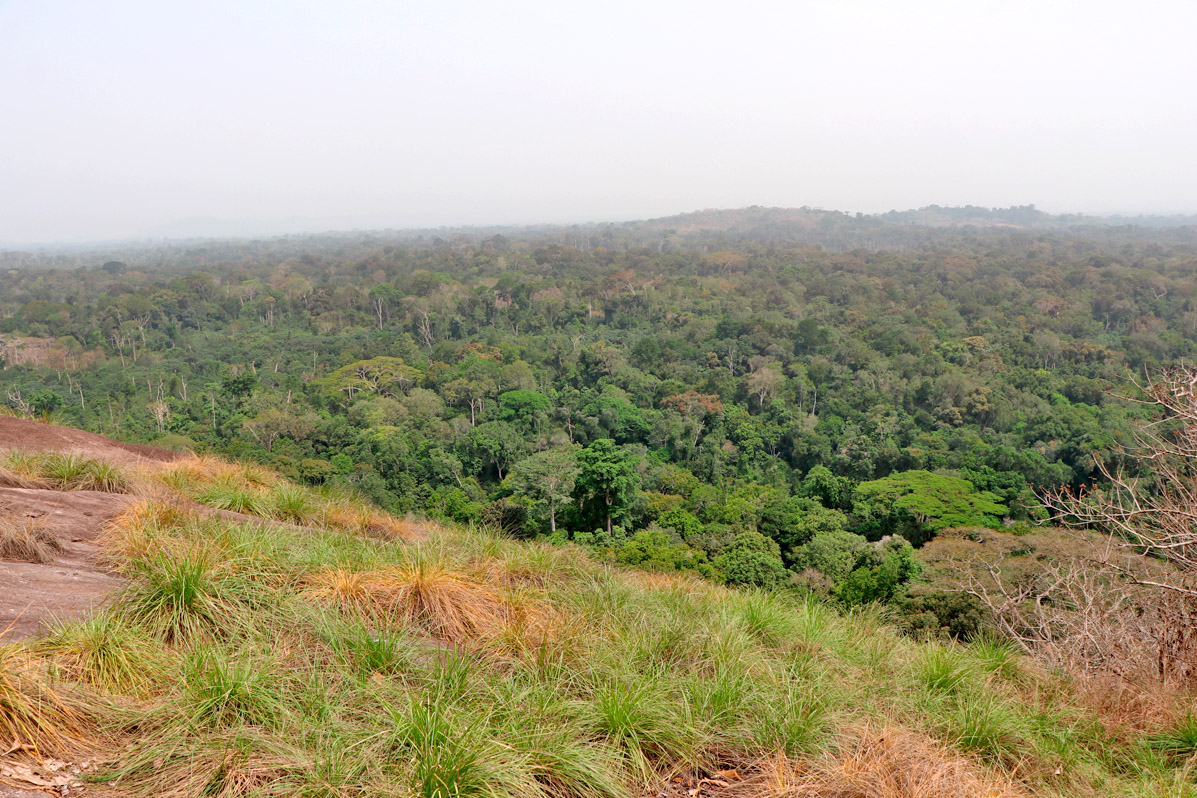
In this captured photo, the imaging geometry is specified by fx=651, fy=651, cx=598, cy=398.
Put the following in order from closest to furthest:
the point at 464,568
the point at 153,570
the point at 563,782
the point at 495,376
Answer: the point at 563,782 → the point at 153,570 → the point at 464,568 → the point at 495,376

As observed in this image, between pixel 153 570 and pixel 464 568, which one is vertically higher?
pixel 153 570

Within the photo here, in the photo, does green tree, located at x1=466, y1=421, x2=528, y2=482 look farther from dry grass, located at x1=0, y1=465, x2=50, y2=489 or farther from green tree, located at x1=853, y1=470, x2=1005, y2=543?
dry grass, located at x1=0, y1=465, x2=50, y2=489

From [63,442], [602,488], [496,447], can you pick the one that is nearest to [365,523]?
[63,442]

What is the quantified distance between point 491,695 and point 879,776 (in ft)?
4.87

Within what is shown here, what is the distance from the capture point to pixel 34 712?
2.04m

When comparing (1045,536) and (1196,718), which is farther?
(1045,536)

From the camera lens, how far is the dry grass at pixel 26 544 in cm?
358

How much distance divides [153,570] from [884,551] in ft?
49.0

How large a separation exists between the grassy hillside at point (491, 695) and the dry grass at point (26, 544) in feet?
0.98

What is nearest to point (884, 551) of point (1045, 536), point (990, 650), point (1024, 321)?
point (1045, 536)

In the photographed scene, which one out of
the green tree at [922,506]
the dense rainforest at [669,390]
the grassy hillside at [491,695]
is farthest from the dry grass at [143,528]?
the green tree at [922,506]

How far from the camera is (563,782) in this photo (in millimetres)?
2242

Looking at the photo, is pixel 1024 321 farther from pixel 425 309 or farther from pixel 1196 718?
pixel 1196 718

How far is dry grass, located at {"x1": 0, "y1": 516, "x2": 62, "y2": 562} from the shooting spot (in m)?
3.58
